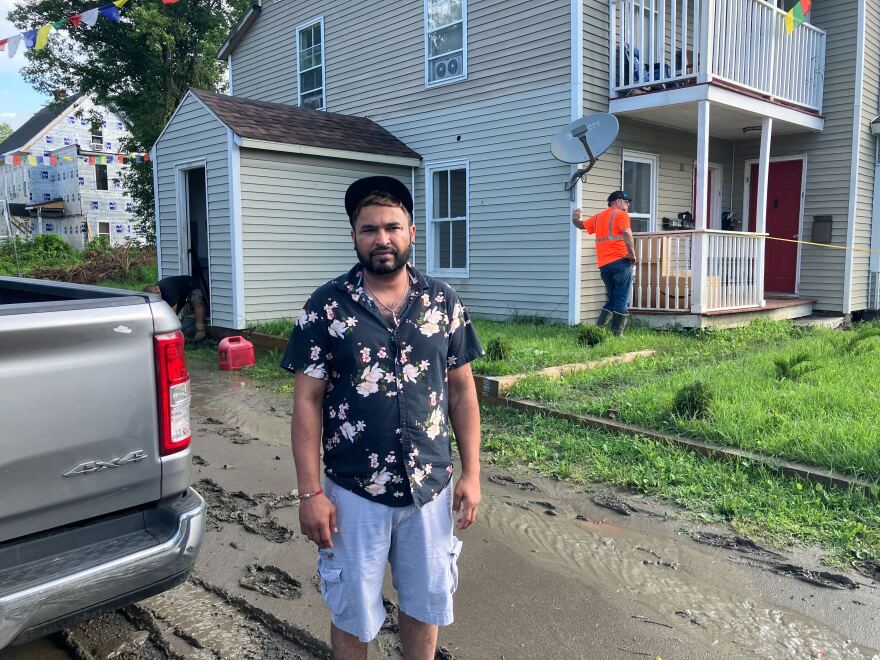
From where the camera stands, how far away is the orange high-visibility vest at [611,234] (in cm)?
880

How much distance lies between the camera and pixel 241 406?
7062 millimetres

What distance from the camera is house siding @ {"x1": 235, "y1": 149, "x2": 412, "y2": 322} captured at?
34.1 ft

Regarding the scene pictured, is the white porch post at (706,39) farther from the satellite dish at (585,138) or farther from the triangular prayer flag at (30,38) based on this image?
the triangular prayer flag at (30,38)

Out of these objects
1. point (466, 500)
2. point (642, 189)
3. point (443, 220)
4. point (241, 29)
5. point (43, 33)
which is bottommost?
point (466, 500)

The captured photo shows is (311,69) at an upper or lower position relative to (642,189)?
upper

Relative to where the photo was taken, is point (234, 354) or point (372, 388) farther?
point (234, 354)

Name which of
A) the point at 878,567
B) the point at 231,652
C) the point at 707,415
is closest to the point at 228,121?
the point at 707,415

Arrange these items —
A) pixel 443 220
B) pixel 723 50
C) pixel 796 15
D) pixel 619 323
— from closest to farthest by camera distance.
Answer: pixel 619 323, pixel 723 50, pixel 796 15, pixel 443 220

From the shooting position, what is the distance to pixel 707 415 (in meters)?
5.29

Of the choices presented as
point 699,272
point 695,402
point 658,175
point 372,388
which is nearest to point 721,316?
point 699,272

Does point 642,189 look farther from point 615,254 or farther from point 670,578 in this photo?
point 670,578

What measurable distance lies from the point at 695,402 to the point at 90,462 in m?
4.40

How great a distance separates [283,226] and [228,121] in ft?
5.63

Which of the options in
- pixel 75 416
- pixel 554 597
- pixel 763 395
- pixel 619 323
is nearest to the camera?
pixel 75 416
